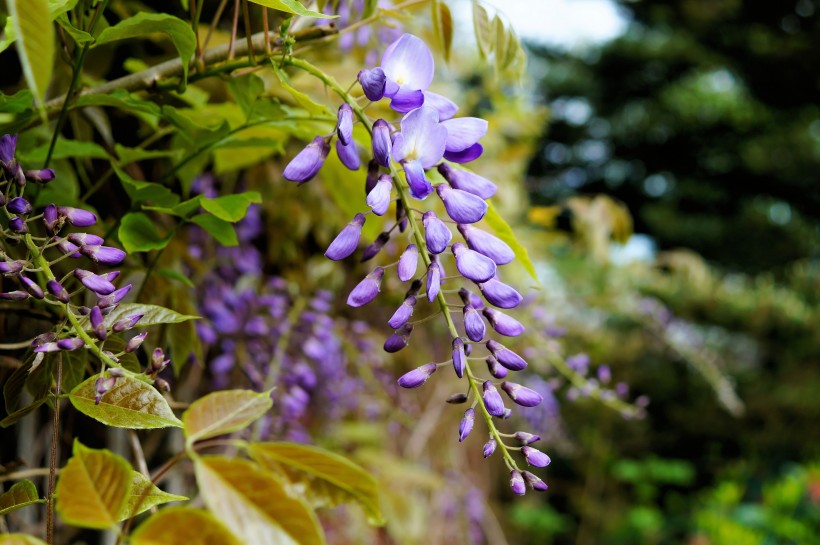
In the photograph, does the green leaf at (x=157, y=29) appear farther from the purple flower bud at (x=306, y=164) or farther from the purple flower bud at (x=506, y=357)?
the purple flower bud at (x=506, y=357)

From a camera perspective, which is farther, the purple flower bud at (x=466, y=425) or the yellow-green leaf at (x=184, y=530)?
the purple flower bud at (x=466, y=425)

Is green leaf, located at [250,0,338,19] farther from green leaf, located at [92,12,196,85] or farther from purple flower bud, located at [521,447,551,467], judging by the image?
purple flower bud, located at [521,447,551,467]

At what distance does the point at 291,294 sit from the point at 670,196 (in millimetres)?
12173

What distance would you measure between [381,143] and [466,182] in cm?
8

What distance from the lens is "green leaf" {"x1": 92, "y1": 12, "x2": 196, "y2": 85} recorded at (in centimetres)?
43

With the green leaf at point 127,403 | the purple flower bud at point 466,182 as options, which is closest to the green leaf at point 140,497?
the green leaf at point 127,403

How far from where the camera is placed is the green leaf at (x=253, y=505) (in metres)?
0.26

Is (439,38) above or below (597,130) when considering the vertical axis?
above

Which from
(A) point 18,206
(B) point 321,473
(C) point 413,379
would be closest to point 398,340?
(C) point 413,379

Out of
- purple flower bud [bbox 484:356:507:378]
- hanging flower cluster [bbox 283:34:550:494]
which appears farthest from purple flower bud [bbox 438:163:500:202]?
purple flower bud [bbox 484:356:507:378]

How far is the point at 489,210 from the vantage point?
465mm

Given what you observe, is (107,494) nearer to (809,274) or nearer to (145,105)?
(145,105)

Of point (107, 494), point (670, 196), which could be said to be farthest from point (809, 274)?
point (670, 196)

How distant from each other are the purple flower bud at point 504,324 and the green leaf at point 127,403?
0.68 feet
